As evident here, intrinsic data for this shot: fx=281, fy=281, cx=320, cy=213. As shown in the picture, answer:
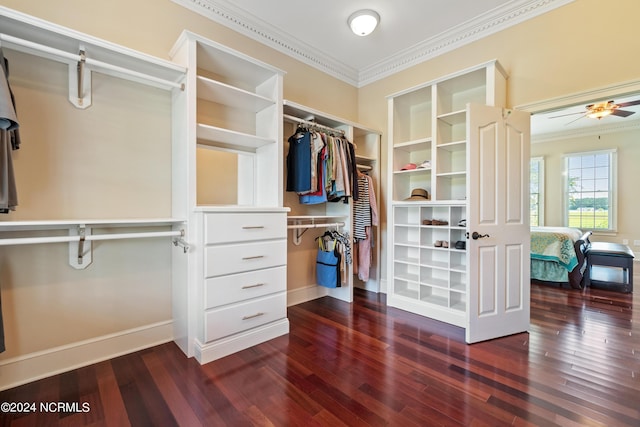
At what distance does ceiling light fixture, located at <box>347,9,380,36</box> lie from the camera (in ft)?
8.67

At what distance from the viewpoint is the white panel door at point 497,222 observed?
2.33 metres

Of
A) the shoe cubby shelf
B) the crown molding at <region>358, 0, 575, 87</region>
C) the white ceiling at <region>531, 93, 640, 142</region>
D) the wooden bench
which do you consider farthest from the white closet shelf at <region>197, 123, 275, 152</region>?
the white ceiling at <region>531, 93, 640, 142</region>

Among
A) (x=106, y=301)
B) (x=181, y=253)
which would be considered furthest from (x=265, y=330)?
(x=106, y=301)

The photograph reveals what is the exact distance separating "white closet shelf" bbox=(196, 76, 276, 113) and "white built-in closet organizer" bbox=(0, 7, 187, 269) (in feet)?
0.61

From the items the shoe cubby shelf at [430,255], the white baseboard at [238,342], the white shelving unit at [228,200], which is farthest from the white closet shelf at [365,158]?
the white baseboard at [238,342]

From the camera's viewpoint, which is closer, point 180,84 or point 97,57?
point 97,57

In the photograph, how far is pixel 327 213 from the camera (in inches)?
135

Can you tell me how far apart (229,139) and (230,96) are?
36 centimetres

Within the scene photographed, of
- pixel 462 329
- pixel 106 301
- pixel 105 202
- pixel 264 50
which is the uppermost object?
pixel 264 50

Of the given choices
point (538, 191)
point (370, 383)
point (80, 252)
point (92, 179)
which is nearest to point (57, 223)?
point (80, 252)

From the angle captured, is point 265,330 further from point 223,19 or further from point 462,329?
point 223,19

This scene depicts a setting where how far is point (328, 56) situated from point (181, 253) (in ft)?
9.36

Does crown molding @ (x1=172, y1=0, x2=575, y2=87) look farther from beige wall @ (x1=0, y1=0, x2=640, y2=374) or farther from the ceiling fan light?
the ceiling fan light

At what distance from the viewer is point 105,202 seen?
200 centimetres
